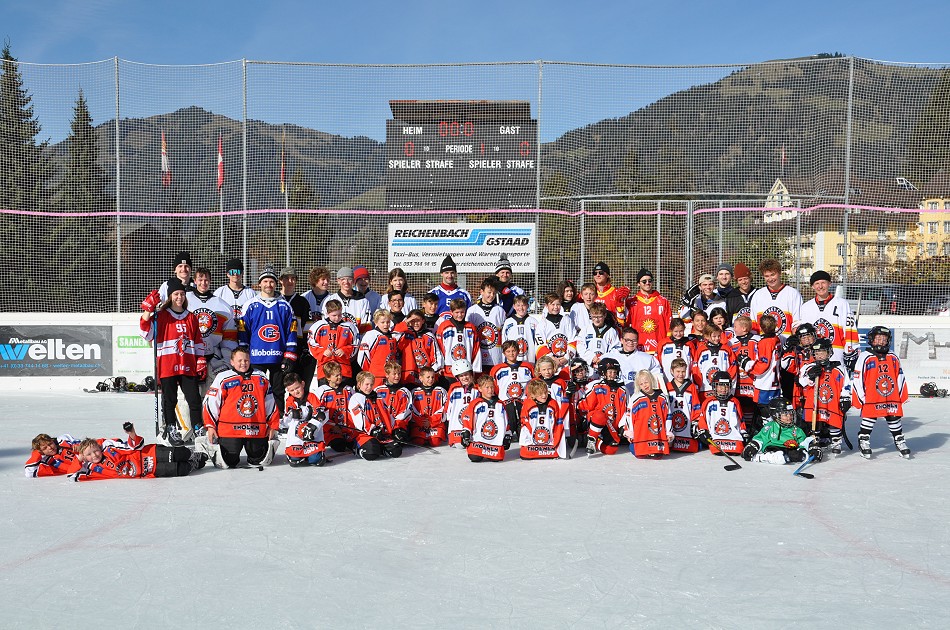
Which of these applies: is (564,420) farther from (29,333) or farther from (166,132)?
(29,333)

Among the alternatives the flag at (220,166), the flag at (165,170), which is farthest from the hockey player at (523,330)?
the flag at (165,170)

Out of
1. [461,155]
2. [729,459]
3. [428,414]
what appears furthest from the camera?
[461,155]

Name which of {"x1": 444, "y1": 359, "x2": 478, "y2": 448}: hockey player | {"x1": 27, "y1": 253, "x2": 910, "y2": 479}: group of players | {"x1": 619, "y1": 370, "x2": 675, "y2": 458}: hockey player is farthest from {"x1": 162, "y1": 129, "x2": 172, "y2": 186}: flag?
{"x1": 619, "y1": 370, "x2": 675, "y2": 458}: hockey player

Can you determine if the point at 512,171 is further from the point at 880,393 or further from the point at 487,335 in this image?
the point at 880,393

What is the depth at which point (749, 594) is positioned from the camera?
261 cm

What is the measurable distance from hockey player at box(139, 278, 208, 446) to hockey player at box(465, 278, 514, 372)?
203 centimetres

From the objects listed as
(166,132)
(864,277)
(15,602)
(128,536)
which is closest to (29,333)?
(166,132)

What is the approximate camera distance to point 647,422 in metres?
4.86

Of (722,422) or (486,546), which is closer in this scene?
(486,546)

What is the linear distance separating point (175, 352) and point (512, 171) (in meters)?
4.23

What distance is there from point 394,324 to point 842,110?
5478 millimetres

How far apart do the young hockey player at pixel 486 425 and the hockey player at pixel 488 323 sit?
0.91 meters

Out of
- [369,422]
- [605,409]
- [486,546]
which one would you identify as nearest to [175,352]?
[369,422]

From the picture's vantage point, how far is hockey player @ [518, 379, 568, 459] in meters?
4.81
